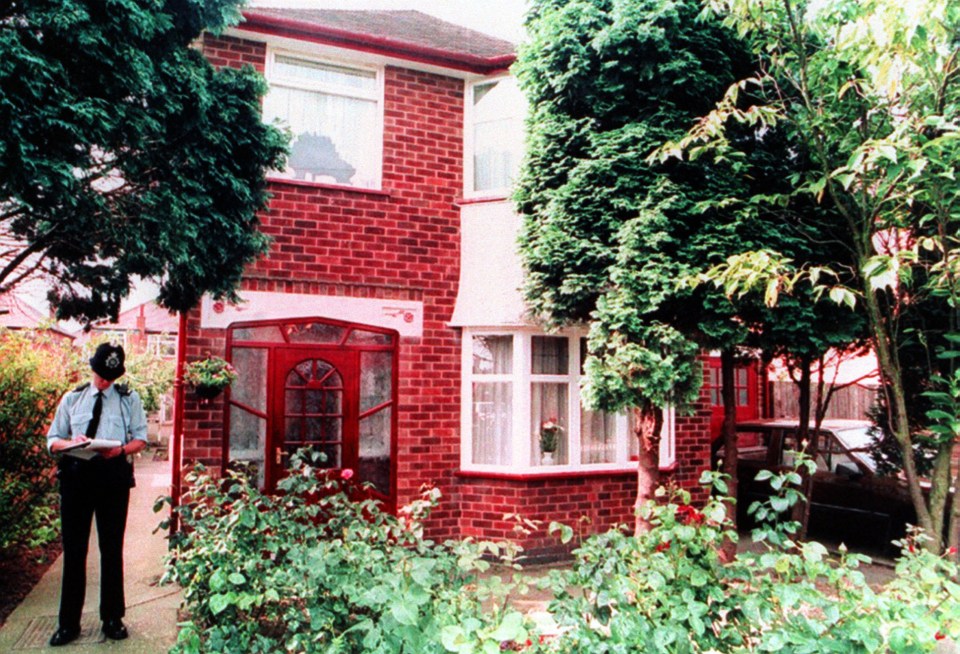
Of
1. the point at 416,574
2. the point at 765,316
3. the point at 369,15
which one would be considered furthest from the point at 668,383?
the point at 369,15

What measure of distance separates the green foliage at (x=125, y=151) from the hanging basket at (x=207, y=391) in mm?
1653

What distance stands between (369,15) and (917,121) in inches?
317

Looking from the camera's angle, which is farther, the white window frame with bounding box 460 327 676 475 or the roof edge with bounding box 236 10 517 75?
the white window frame with bounding box 460 327 676 475

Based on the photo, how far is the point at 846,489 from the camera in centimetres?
807

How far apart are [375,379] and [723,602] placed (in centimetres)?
522

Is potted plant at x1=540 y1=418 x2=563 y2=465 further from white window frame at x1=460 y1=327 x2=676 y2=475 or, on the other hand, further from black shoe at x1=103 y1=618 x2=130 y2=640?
black shoe at x1=103 y1=618 x2=130 y2=640

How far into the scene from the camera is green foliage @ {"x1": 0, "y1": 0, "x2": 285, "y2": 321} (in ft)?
11.0

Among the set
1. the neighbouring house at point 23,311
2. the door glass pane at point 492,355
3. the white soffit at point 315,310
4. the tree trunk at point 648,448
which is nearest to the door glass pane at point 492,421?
the door glass pane at point 492,355

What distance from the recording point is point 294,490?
4062 millimetres

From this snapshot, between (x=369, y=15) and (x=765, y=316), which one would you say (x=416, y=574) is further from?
(x=369, y=15)

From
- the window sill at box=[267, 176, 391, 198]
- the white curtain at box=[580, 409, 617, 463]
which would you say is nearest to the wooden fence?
the white curtain at box=[580, 409, 617, 463]

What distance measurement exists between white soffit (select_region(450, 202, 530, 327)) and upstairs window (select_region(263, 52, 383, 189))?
1.27m

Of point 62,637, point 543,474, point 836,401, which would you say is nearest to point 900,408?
point 543,474

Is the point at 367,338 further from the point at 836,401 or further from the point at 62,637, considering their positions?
the point at 836,401
